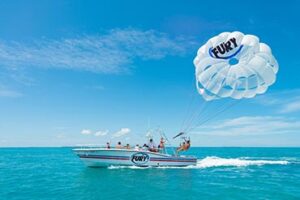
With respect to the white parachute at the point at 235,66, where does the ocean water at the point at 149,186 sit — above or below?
below

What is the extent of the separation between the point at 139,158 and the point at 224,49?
1276 centimetres

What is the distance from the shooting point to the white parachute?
17094mm

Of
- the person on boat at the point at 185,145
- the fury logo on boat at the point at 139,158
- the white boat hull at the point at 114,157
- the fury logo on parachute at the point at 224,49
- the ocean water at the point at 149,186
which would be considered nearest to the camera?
the ocean water at the point at 149,186

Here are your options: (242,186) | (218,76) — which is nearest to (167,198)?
(242,186)

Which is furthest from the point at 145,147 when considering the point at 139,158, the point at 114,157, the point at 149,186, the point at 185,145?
the point at 149,186

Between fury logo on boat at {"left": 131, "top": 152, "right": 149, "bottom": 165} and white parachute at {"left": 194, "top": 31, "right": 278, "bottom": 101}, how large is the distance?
32.5 ft

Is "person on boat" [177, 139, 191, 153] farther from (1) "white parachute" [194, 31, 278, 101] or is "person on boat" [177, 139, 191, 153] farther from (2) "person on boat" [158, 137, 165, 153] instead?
(1) "white parachute" [194, 31, 278, 101]

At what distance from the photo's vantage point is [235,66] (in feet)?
59.1

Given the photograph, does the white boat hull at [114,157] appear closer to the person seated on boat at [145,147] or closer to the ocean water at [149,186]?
the person seated on boat at [145,147]

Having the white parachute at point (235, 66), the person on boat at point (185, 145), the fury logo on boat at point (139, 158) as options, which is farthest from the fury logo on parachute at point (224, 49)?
the fury logo on boat at point (139, 158)

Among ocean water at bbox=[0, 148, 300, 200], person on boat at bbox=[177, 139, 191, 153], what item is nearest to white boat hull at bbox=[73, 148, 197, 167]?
ocean water at bbox=[0, 148, 300, 200]

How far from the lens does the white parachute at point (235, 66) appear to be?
56.1 ft

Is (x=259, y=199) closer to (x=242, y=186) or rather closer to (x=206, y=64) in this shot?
(x=242, y=186)

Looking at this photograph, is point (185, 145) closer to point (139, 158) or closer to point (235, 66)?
point (139, 158)
